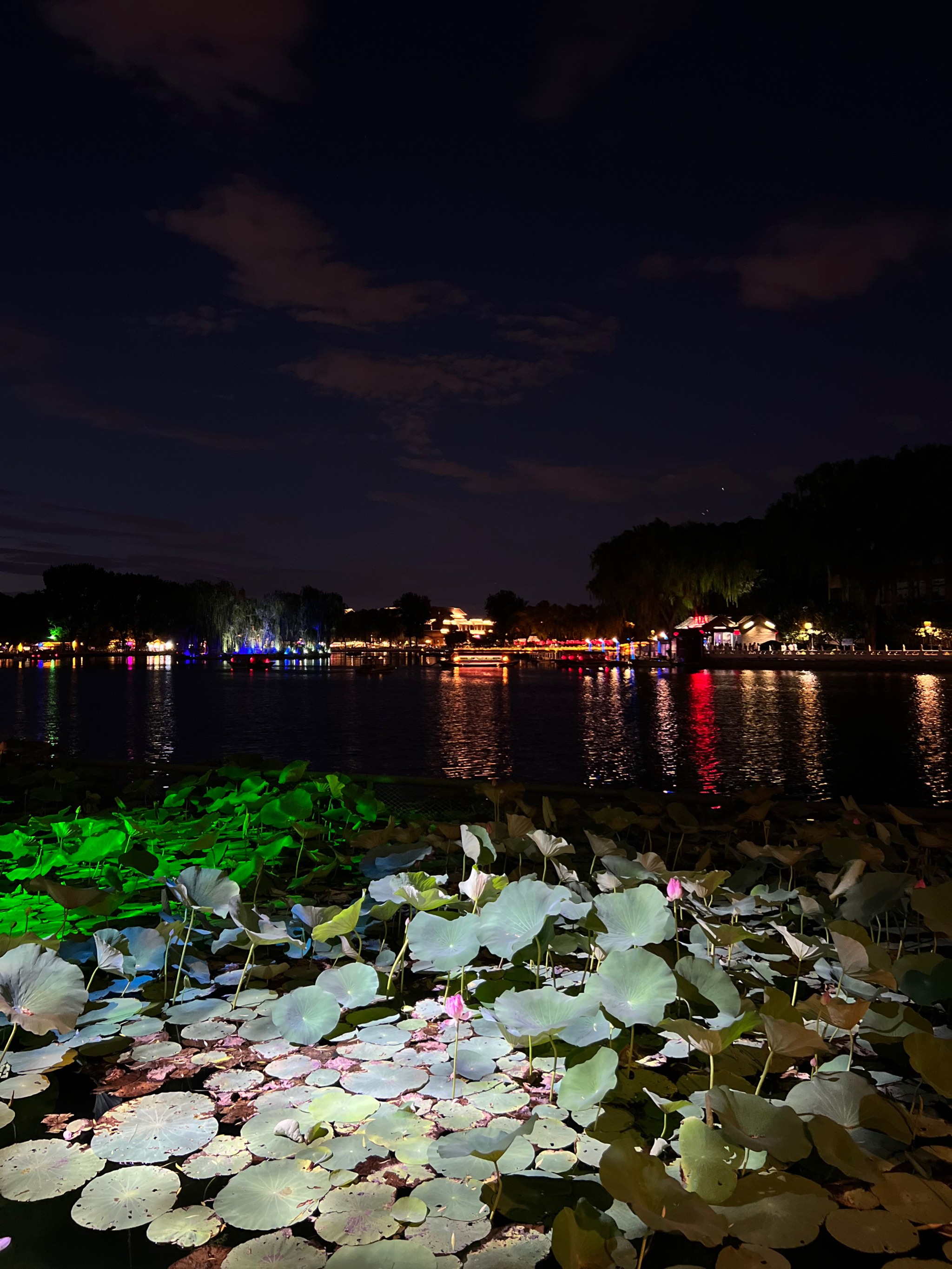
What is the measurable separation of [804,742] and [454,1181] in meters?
14.4

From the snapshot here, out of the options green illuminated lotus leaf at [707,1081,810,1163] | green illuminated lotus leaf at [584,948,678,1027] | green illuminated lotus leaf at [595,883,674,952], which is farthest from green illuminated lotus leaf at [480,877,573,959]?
green illuminated lotus leaf at [707,1081,810,1163]

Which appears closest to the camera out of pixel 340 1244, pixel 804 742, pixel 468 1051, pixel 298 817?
pixel 340 1244

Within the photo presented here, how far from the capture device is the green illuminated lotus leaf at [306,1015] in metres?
2.29

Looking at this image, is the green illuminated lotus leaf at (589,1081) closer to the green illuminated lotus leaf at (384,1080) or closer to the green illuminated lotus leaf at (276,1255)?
the green illuminated lotus leaf at (384,1080)

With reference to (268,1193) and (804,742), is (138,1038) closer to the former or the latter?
(268,1193)

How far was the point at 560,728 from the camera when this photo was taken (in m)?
18.3

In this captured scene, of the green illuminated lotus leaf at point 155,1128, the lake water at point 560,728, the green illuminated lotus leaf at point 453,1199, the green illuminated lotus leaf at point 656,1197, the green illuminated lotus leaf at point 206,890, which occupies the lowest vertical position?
the lake water at point 560,728

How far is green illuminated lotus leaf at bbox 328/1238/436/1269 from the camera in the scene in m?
1.46

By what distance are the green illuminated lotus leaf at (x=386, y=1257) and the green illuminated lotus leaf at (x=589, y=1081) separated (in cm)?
48

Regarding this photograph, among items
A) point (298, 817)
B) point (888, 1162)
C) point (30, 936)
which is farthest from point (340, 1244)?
point (298, 817)

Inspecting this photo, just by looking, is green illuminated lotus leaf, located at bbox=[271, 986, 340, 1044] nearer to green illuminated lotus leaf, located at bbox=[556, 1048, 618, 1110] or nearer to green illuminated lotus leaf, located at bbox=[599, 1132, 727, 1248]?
green illuminated lotus leaf, located at bbox=[556, 1048, 618, 1110]

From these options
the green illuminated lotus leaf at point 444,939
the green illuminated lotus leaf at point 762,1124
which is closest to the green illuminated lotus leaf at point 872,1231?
the green illuminated lotus leaf at point 762,1124

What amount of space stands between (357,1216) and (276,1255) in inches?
6.2

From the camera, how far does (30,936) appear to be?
8.87ft
